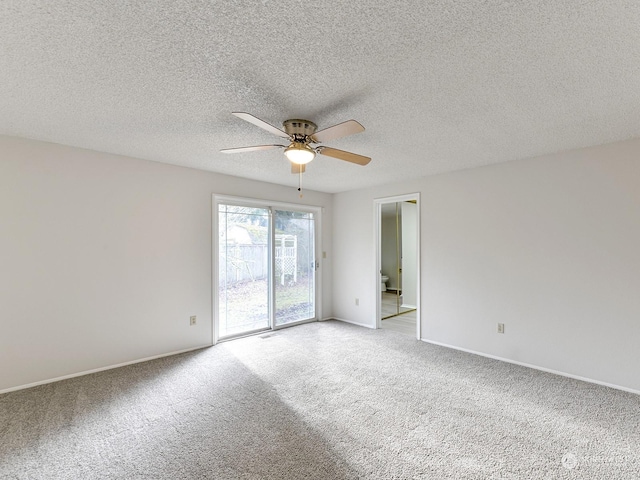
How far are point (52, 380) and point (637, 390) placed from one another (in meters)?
5.52

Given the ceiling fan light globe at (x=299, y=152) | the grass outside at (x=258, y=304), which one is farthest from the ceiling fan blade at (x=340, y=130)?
the grass outside at (x=258, y=304)

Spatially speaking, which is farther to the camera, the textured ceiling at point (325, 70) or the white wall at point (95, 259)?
the white wall at point (95, 259)

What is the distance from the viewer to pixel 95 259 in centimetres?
318

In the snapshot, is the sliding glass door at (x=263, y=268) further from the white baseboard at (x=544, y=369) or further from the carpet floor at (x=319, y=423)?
the white baseboard at (x=544, y=369)

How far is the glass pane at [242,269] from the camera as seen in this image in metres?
4.23

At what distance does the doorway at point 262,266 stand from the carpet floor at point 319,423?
106 cm

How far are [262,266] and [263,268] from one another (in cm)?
4

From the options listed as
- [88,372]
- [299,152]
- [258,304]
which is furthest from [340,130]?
[88,372]

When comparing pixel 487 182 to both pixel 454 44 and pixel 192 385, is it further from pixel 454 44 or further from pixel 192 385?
pixel 192 385

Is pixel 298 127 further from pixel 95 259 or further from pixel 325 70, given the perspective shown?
pixel 95 259

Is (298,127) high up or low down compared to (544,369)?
up

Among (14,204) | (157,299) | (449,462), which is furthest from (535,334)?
(14,204)

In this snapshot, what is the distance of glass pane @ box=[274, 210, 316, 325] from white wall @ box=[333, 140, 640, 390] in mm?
1889

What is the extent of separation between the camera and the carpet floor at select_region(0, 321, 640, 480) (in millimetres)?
1806
